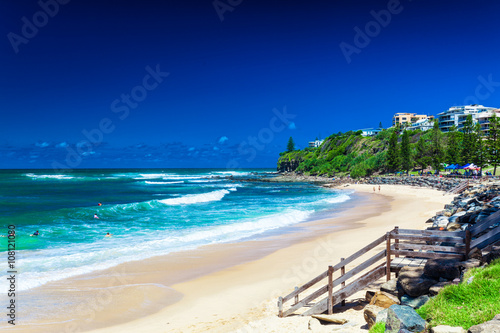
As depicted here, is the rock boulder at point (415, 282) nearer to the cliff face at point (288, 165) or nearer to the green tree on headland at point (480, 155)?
the green tree on headland at point (480, 155)

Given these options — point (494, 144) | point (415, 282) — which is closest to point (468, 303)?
point (415, 282)

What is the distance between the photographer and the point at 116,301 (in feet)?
35.4

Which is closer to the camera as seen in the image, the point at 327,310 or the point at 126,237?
the point at 327,310

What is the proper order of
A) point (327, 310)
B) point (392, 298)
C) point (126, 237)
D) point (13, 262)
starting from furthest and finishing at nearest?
point (126, 237) < point (13, 262) < point (327, 310) < point (392, 298)

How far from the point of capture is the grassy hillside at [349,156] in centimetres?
9119

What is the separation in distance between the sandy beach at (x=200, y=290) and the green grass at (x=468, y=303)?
71.6 inches

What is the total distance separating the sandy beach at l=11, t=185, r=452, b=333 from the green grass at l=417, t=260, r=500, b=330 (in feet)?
Result: 5.97

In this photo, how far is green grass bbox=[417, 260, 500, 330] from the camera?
523 cm

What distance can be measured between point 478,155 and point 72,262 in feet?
210

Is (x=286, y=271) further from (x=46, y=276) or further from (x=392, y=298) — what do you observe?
(x=46, y=276)

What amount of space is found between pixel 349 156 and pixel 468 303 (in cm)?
10806

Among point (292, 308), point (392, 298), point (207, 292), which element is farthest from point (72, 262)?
point (392, 298)

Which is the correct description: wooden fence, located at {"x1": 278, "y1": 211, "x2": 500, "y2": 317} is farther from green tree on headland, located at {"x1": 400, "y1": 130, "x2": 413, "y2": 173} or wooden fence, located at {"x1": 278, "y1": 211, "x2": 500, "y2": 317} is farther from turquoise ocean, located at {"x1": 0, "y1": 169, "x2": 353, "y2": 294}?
green tree on headland, located at {"x1": 400, "y1": 130, "x2": 413, "y2": 173}

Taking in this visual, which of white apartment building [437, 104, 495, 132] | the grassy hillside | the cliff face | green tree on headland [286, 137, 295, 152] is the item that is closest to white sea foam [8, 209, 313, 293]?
the grassy hillside
